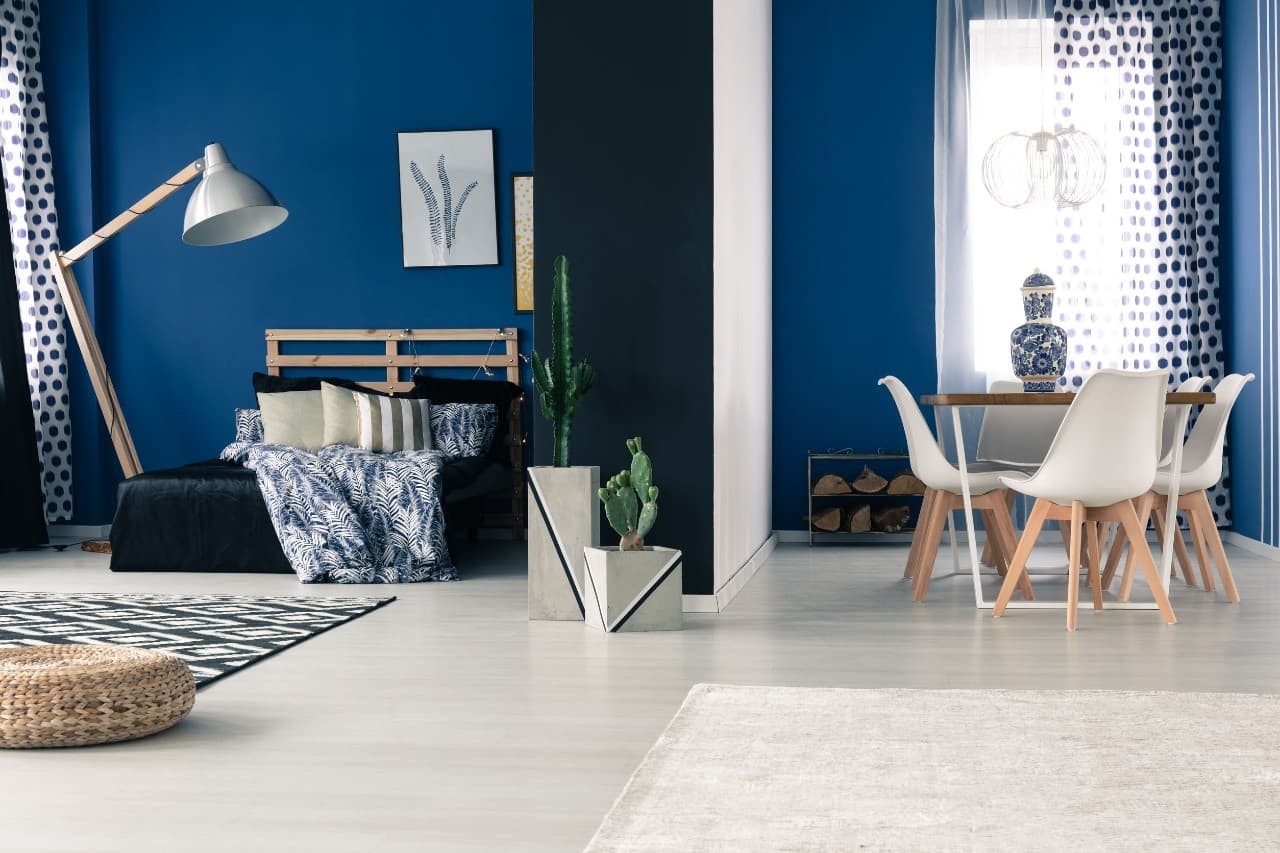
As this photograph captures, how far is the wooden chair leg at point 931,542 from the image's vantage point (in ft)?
14.7

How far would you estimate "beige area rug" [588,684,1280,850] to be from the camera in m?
1.93

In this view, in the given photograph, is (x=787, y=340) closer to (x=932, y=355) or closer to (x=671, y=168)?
(x=932, y=355)

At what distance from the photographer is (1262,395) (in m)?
5.72

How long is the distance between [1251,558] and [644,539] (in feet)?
9.96

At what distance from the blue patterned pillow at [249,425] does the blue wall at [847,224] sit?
8.50 feet

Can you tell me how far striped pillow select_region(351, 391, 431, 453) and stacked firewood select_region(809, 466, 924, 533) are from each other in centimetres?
191

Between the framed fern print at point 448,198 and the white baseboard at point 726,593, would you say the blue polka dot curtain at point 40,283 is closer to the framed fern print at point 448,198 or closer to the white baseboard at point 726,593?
the framed fern print at point 448,198

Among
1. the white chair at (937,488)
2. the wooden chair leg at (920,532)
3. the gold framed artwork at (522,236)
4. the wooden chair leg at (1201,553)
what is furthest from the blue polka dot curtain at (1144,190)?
the gold framed artwork at (522,236)

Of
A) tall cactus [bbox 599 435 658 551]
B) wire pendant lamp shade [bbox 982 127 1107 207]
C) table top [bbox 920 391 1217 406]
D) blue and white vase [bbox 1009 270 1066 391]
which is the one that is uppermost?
wire pendant lamp shade [bbox 982 127 1107 207]

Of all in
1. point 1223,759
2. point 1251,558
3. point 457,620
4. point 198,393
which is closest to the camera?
point 1223,759

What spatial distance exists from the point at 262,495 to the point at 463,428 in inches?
44.9

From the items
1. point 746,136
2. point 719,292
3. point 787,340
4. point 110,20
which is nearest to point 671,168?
point 719,292

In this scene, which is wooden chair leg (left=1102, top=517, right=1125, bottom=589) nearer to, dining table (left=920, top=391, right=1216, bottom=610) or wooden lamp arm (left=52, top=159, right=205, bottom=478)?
dining table (left=920, top=391, right=1216, bottom=610)

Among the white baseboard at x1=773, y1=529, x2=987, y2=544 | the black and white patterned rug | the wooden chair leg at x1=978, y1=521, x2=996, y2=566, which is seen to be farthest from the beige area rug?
the white baseboard at x1=773, y1=529, x2=987, y2=544
